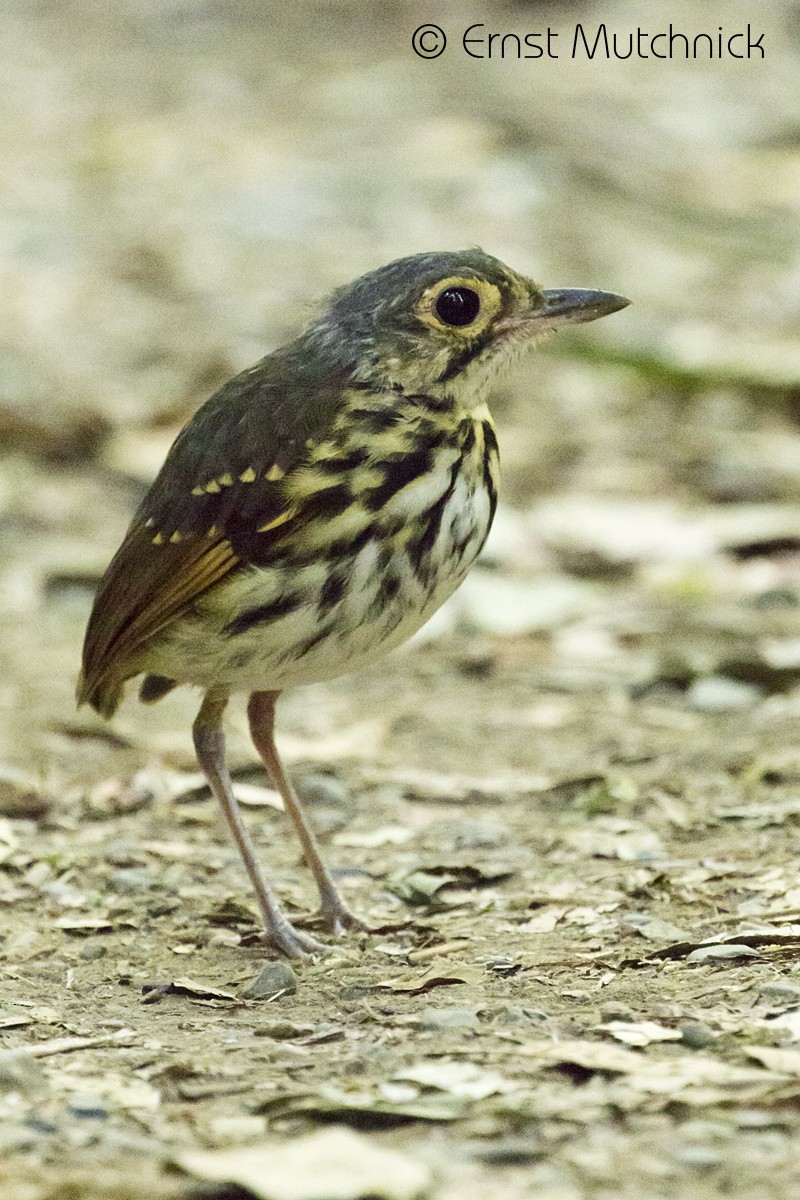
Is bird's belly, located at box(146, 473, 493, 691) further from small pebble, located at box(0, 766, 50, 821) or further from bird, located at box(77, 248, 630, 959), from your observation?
small pebble, located at box(0, 766, 50, 821)

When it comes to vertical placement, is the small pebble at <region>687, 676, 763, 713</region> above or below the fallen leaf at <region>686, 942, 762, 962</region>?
above

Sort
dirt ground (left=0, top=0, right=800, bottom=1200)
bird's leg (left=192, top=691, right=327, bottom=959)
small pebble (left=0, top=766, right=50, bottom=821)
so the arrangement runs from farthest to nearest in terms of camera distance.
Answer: small pebble (left=0, top=766, right=50, bottom=821), bird's leg (left=192, top=691, right=327, bottom=959), dirt ground (left=0, top=0, right=800, bottom=1200)

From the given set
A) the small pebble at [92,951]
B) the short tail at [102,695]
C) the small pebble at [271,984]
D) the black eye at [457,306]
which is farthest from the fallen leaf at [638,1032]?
the short tail at [102,695]

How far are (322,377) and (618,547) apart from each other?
3.29m

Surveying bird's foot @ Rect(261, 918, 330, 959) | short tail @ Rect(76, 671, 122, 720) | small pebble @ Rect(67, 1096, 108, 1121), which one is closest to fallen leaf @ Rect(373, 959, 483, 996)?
bird's foot @ Rect(261, 918, 330, 959)

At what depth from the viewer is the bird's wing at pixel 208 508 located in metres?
4.29

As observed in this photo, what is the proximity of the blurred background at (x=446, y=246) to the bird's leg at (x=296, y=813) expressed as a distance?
41.5 inches

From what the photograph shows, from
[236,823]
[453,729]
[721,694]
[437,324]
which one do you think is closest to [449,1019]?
[236,823]

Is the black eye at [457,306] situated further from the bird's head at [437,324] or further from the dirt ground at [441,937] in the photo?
the dirt ground at [441,937]

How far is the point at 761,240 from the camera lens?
1162 cm

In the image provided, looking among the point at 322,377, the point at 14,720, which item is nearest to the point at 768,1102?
the point at 322,377

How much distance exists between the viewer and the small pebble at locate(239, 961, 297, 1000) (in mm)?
4035

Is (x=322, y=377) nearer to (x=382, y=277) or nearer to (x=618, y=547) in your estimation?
(x=382, y=277)

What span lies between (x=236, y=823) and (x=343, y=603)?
2.55ft
